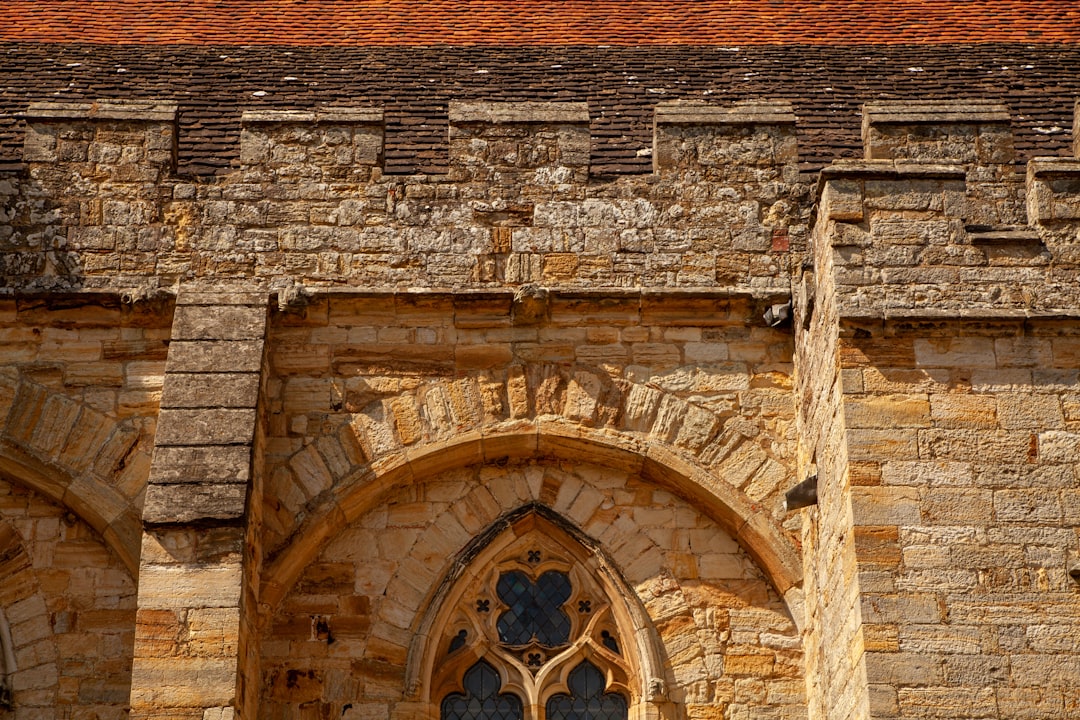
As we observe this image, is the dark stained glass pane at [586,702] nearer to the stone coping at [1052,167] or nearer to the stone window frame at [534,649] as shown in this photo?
the stone window frame at [534,649]

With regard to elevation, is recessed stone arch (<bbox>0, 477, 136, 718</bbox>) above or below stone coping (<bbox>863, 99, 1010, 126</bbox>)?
below

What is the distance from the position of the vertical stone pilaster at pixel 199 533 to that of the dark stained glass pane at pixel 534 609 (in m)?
1.35

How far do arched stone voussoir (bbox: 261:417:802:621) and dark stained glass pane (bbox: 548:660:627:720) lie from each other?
1.03 metres

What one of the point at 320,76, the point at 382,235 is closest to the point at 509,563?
the point at 382,235

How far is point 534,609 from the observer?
10.0m

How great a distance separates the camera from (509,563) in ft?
33.1

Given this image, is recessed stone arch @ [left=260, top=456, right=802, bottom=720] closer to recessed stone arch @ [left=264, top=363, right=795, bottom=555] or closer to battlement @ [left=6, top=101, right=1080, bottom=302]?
recessed stone arch @ [left=264, top=363, right=795, bottom=555]

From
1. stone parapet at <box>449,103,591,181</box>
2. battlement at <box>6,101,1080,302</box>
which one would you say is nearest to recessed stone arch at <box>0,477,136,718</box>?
battlement at <box>6,101,1080,302</box>

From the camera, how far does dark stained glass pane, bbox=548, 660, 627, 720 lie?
32.1ft

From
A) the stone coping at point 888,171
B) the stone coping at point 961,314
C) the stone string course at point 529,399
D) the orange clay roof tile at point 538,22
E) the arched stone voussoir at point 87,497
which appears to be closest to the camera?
the stone string course at point 529,399

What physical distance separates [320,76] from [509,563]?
15.0ft

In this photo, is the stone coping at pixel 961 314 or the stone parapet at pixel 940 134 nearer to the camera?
the stone coping at pixel 961 314

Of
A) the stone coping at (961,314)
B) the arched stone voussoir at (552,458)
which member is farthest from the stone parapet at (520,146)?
the stone coping at (961,314)

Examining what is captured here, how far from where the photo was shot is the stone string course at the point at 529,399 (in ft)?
28.9
